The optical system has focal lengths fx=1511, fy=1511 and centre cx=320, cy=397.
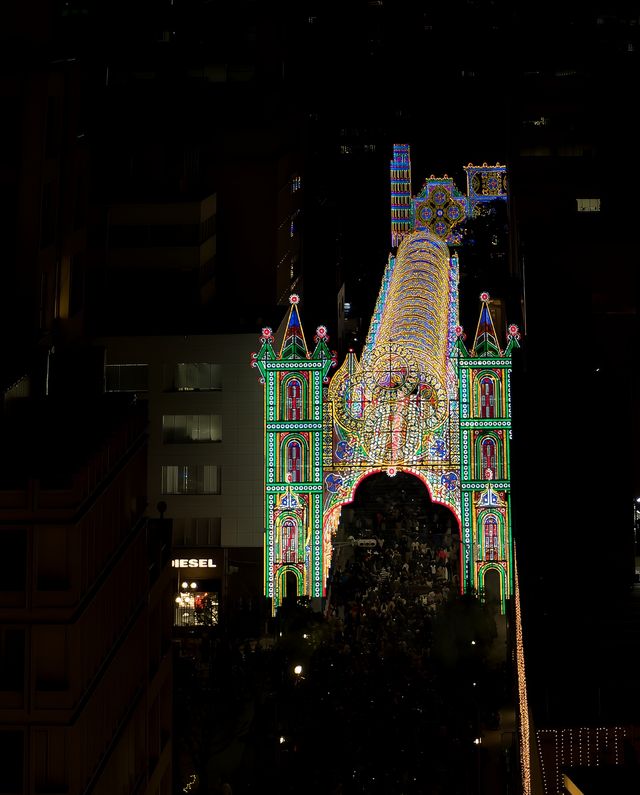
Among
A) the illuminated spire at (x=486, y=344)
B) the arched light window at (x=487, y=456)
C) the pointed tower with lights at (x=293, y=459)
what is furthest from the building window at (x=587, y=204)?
the pointed tower with lights at (x=293, y=459)

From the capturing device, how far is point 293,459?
1881 inches

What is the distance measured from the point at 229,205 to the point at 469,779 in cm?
4145

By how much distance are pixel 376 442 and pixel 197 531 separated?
7331mm

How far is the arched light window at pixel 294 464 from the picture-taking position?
4778 cm

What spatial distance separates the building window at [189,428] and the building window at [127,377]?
1.49 meters

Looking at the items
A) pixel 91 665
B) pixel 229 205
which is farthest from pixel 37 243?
pixel 229 205

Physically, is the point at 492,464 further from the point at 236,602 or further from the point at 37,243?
the point at 37,243

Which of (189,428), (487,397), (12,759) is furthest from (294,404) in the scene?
(12,759)

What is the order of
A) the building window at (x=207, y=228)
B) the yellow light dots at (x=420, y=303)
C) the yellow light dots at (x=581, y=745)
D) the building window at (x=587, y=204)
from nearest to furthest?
the yellow light dots at (x=581, y=745) < the yellow light dots at (x=420, y=303) < the building window at (x=207, y=228) < the building window at (x=587, y=204)

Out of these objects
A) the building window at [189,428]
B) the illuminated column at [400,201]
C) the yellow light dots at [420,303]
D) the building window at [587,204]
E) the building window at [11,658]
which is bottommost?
the building window at [11,658]

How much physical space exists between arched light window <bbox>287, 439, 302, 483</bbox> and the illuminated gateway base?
0.03 m

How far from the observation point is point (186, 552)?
51062mm

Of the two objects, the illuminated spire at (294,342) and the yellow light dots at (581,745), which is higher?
the illuminated spire at (294,342)

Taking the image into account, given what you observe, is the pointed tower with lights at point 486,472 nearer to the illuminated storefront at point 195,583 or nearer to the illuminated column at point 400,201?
the illuminated storefront at point 195,583
